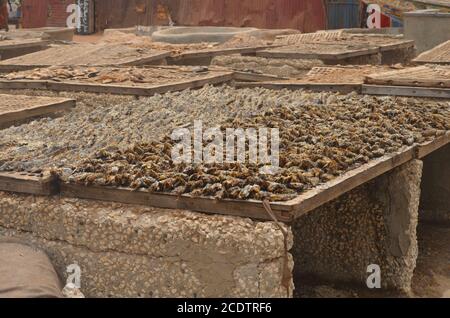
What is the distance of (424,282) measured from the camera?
22.3 feet

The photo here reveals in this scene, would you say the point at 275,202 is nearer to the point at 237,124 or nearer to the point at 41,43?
the point at 237,124

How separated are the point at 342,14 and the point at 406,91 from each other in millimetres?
12438

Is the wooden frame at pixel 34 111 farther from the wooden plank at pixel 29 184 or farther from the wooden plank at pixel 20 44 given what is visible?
the wooden plank at pixel 20 44

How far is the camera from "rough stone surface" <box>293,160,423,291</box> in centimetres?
647

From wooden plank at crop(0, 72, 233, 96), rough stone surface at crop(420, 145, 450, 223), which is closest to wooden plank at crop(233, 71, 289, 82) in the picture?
wooden plank at crop(0, 72, 233, 96)

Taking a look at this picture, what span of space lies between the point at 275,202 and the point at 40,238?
59.4 inches

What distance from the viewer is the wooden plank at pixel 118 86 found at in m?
8.90

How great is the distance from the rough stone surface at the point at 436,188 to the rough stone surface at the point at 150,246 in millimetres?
3716

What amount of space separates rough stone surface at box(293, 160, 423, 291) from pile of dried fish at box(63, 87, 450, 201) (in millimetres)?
390

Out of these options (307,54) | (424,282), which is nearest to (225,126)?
(424,282)

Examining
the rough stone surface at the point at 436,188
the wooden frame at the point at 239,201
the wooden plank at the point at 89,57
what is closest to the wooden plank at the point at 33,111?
the wooden plank at the point at 89,57

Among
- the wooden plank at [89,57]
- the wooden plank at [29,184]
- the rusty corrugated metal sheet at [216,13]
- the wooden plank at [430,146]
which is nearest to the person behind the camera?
the wooden plank at [29,184]

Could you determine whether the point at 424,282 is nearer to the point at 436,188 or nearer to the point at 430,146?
the point at 430,146

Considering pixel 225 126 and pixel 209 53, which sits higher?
pixel 209 53
